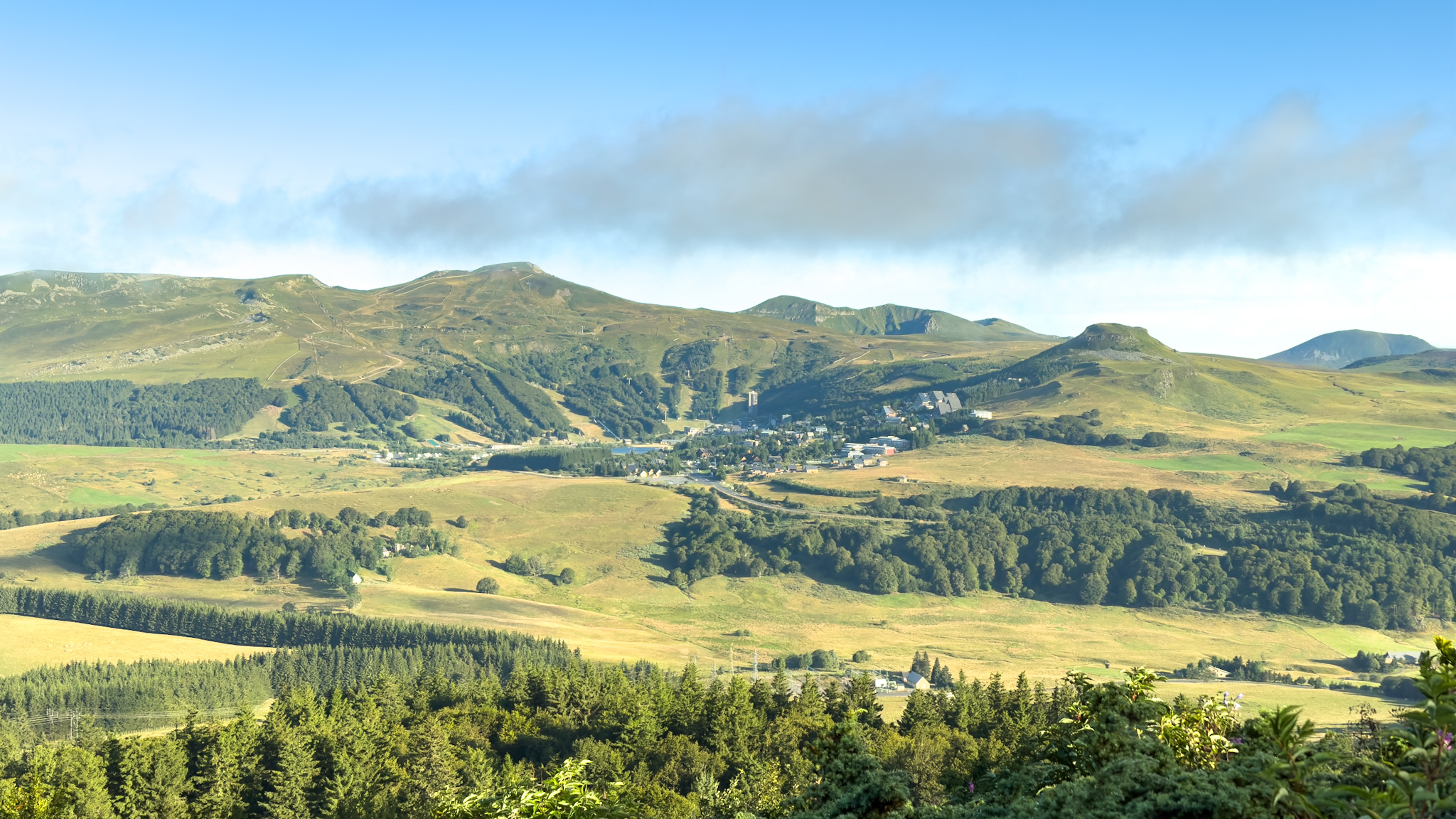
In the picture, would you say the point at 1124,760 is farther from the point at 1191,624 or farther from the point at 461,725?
the point at 1191,624

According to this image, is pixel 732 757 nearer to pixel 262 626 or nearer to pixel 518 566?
pixel 262 626

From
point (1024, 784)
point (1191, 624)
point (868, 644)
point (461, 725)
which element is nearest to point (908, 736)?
point (461, 725)

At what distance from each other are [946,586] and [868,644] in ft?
122

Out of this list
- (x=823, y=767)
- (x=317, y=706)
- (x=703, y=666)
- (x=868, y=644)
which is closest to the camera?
(x=823, y=767)

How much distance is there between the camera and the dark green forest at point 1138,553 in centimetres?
15088

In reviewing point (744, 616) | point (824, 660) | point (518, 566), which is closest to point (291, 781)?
point (824, 660)

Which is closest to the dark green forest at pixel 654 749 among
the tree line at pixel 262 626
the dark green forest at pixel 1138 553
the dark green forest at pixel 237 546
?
the tree line at pixel 262 626

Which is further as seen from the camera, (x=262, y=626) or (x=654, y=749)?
(x=262, y=626)

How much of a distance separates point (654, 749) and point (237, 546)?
139 metres

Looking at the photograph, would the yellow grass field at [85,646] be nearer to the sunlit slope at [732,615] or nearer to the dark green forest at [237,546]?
the sunlit slope at [732,615]

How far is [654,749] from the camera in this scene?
63406mm

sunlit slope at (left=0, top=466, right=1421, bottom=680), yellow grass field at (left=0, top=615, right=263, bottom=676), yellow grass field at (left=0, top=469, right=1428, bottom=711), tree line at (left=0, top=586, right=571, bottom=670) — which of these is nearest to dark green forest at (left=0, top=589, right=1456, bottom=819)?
tree line at (left=0, top=586, right=571, bottom=670)

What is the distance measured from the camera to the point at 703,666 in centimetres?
12106

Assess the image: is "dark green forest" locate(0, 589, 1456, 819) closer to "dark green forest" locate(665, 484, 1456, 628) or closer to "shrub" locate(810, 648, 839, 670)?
"shrub" locate(810, 648, 839, 670)
